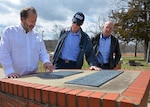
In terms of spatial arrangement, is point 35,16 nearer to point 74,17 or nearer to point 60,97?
point 74,17

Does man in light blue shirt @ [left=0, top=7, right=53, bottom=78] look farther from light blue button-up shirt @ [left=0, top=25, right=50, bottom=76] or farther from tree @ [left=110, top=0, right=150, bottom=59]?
tree @ [left=110, top=0, right=150, bottom=59]

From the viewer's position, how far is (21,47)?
108 inches

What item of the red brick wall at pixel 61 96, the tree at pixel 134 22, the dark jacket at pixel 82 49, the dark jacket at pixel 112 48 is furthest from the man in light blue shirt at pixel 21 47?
the tree at pixel 134 22

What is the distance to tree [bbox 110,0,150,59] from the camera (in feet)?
80.0

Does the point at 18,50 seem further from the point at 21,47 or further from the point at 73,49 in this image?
the point at 73,49

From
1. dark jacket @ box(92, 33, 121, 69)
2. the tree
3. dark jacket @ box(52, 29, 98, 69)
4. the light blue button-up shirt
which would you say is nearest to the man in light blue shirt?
the light blue button-up shirt

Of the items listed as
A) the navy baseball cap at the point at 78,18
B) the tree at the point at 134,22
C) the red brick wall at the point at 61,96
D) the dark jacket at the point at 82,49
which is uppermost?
the tree at the point at 134,22

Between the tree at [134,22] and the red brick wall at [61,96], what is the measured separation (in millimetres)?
23240

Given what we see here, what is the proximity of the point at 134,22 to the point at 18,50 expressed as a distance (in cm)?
2399

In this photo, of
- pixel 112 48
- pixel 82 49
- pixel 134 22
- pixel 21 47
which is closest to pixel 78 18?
pixel 82 49

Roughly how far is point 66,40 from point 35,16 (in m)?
1.03

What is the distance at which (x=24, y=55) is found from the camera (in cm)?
277

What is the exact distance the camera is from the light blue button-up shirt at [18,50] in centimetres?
267

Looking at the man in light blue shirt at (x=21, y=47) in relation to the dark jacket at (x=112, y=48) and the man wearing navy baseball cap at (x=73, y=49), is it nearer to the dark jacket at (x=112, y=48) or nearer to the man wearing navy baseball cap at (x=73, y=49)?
the man wearing navy baseball cap at (x=73, y=49)
